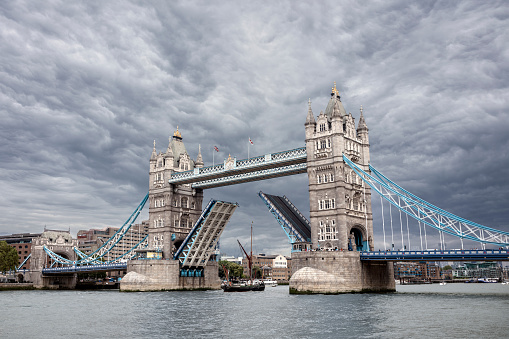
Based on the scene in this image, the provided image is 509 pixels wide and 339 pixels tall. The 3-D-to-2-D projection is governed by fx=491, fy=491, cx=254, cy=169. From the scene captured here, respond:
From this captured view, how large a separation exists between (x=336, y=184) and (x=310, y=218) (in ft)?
21.2

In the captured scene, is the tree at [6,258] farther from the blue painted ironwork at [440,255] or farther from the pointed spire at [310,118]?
the blue painted ironwork at [440,255]

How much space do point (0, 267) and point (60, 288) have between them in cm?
1700

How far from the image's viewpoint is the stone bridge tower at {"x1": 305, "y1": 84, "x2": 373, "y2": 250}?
225ft

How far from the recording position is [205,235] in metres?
87.9

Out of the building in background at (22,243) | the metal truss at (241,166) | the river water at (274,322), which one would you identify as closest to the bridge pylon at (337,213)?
the metal truss at (241,166)

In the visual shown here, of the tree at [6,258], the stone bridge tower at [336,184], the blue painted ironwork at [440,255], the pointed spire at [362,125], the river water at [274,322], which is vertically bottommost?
the river water at [274,322]

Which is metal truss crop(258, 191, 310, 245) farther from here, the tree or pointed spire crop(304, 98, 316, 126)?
the tree

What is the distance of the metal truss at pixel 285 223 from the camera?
73.5 metres

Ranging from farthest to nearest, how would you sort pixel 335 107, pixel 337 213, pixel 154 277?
pixel 154 277
pixel 335 107
pixel 337 213

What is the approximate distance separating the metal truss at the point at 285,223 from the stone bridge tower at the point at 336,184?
3640 mm

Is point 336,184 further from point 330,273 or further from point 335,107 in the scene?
point 330,273

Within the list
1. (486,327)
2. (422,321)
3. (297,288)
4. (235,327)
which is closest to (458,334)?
(486,327)

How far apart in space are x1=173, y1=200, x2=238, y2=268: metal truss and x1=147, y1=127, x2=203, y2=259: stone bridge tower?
436cm

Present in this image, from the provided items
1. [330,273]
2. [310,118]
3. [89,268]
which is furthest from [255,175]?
[89,268]
